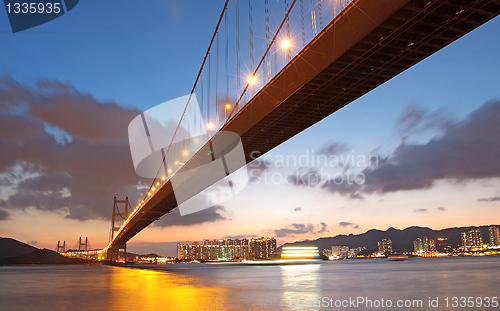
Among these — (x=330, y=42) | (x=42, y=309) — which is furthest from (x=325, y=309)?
(x=42, y=309)

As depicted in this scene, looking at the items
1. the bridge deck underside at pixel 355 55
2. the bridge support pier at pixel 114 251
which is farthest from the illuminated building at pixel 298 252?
the bridge deck underside at pixel 355 55

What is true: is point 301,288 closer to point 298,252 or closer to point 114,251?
point 114,251

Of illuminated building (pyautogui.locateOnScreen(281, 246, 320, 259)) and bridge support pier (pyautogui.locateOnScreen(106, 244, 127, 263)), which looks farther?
illuminated building (pyautogui.locateOnScreen(281, 246, 320, 259))

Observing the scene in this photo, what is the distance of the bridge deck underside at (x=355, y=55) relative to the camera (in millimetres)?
8398

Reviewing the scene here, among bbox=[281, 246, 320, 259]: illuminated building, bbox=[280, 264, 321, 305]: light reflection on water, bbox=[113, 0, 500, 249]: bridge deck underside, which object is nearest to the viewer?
bbox=[113, 0, 500, 249]: bridge deck underside

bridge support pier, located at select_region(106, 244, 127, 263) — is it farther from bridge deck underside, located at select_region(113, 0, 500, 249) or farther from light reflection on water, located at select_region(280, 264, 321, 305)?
bridge deck underside, located at select_region(113, 0, 500, 249)

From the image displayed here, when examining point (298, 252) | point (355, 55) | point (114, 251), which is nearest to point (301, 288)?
point (355, 55)

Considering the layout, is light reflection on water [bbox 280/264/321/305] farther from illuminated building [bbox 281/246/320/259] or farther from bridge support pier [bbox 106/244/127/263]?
illuminated building [bbox 281/246/320/259]

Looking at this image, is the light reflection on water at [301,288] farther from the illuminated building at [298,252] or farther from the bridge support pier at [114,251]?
the illuminated building at [298,252]

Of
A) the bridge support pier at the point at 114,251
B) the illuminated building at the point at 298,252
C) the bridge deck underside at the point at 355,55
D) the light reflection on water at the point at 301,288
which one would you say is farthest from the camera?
the illuminated building at the point at 298,252

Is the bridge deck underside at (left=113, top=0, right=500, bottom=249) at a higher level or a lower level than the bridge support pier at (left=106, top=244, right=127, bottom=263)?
higher

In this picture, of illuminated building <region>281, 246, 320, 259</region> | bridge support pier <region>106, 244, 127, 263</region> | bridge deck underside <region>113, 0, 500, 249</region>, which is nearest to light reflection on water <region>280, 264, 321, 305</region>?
bridge deck underside <region>113, 0, 500, 249</region>

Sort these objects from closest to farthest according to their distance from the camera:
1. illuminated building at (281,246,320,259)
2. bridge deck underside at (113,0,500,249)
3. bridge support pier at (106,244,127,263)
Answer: bridge deck underside at (113,0,500,249) → bridge support pier at (106,244,127,263) → illuminated building at (281,246,320,259)

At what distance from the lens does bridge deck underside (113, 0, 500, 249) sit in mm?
8398
